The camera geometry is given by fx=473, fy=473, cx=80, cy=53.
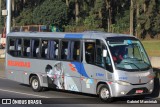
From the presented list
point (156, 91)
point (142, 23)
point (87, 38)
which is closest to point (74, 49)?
point (87, 38)

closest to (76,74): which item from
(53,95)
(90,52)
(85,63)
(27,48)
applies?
(85,63)

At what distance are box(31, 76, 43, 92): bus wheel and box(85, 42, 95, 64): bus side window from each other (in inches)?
124

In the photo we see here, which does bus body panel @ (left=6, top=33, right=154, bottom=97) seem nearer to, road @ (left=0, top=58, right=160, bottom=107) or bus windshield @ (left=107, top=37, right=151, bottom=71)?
bus windshield @ (left=107, top=37, right=151, bottom=71)

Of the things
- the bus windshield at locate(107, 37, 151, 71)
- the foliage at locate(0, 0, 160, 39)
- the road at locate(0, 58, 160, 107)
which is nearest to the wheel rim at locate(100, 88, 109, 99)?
the road at locate(0, 58, 160, 107)

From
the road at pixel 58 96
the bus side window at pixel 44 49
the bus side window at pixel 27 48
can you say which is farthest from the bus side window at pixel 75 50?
the bus side window at pixel 27 48

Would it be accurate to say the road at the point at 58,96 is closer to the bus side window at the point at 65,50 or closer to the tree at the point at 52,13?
the bus side window at the point at 65,50

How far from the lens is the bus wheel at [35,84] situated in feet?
61.3

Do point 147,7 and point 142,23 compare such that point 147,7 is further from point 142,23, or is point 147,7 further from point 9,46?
point 9,46

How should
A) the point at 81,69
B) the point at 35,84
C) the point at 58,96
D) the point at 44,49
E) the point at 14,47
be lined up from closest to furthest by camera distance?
the point at 81,69 → the point at 58,96 → the point at 44,49 → the point at 35,84 → the point at 14,47

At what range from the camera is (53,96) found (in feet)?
56.0

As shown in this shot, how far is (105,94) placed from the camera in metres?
15.4

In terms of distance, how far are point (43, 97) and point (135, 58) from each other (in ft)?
11.6

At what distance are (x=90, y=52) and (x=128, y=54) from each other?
1.37 m

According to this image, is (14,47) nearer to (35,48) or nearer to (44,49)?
(35,48)
